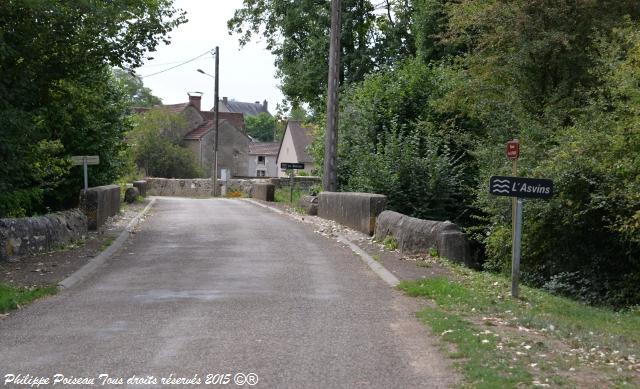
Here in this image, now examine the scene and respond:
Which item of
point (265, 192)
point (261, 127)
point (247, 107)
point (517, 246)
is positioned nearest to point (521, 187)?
point (517, 246)

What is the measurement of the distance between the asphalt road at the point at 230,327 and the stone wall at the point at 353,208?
3.72 meters

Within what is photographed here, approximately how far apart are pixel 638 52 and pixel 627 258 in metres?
3.97

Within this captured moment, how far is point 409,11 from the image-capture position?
37.3m

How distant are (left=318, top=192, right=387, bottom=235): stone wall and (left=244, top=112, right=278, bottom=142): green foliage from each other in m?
118

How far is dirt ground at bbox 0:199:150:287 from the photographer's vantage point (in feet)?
36.3

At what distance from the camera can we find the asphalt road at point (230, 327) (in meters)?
6.36

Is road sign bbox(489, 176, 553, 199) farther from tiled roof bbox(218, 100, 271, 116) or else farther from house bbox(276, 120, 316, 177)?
tiled roof bbox(218, 100, 271, 116)

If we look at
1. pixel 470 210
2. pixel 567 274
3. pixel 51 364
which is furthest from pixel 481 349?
pixel 470 210

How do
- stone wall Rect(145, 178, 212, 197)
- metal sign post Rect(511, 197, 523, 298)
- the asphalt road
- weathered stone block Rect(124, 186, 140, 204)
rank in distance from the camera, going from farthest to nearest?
stone wall Rect(145, 178, 212, 197), weathered stone block Rect(124, 186, 140, 204), metal sign post Rect(511, 197, 523, 298), the asphalt road

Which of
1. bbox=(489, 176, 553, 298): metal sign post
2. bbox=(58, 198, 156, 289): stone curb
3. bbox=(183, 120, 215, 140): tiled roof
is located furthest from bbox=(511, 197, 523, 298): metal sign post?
bbox=(183, 120, 215, 140): tiled roof

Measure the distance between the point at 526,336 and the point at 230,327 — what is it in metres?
3.01

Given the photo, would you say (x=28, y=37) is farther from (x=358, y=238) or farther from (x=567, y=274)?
(x=567, y=274)

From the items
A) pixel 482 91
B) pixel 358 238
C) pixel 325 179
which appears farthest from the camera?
pixel 325 179

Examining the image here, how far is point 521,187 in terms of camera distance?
34.2 feet
